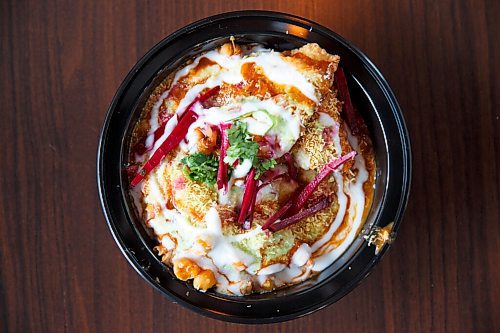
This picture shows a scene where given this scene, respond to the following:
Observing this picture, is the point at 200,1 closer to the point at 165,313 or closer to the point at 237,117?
the point at 237,117

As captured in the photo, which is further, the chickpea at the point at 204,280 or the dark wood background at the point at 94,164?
the dark wood background at the point at 94,164

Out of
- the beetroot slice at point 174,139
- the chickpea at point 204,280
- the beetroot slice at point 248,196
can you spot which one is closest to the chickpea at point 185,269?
the chickpea at point 204,280

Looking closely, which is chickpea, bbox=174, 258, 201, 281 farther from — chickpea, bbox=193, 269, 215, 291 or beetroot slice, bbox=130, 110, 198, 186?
beetroot slice, bbox=130, 110, 198, 186

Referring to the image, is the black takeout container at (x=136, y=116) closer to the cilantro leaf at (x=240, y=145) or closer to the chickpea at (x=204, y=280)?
the chickpea at (x=204, y=280)

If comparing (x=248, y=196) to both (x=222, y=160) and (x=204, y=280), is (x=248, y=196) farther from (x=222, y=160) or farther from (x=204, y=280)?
(x=204, y=280)

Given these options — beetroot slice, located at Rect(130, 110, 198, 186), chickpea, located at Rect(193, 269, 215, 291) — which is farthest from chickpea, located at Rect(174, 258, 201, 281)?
beetroot slice, located at Rect(130, 110, 198, 186)

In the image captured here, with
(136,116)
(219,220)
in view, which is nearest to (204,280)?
(219,220)
